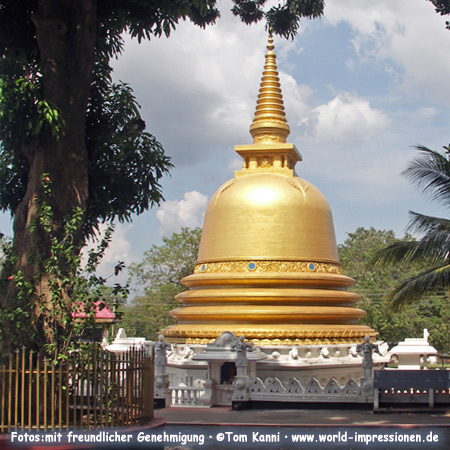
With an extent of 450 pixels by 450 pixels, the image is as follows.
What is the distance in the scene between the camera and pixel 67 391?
33.6 ft

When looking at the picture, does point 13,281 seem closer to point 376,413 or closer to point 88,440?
point 88,440

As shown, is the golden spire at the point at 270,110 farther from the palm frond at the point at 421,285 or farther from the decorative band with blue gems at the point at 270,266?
the palm frond at the point at 421,285

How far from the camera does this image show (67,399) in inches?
404

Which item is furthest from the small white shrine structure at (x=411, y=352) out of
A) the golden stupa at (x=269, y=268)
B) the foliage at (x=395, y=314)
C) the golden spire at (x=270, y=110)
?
the golden spire at (x=270, y=110)

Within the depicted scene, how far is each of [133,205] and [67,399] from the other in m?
3.93

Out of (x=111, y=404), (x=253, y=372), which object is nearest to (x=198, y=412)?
(x=253, y=372)

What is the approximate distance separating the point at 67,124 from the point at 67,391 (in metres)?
3.98

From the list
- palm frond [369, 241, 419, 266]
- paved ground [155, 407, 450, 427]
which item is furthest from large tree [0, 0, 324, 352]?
palm frond [369, 241, 419, 266]

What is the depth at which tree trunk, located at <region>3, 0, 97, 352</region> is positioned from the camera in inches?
450

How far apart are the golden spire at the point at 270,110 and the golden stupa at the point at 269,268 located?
527mm

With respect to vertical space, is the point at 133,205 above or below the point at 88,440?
above

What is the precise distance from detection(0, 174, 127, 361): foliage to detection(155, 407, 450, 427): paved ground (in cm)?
507

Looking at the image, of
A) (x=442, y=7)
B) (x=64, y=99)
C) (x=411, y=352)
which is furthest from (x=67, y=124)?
(x=411, y=352)

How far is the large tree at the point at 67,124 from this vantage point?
1121 centimetres
